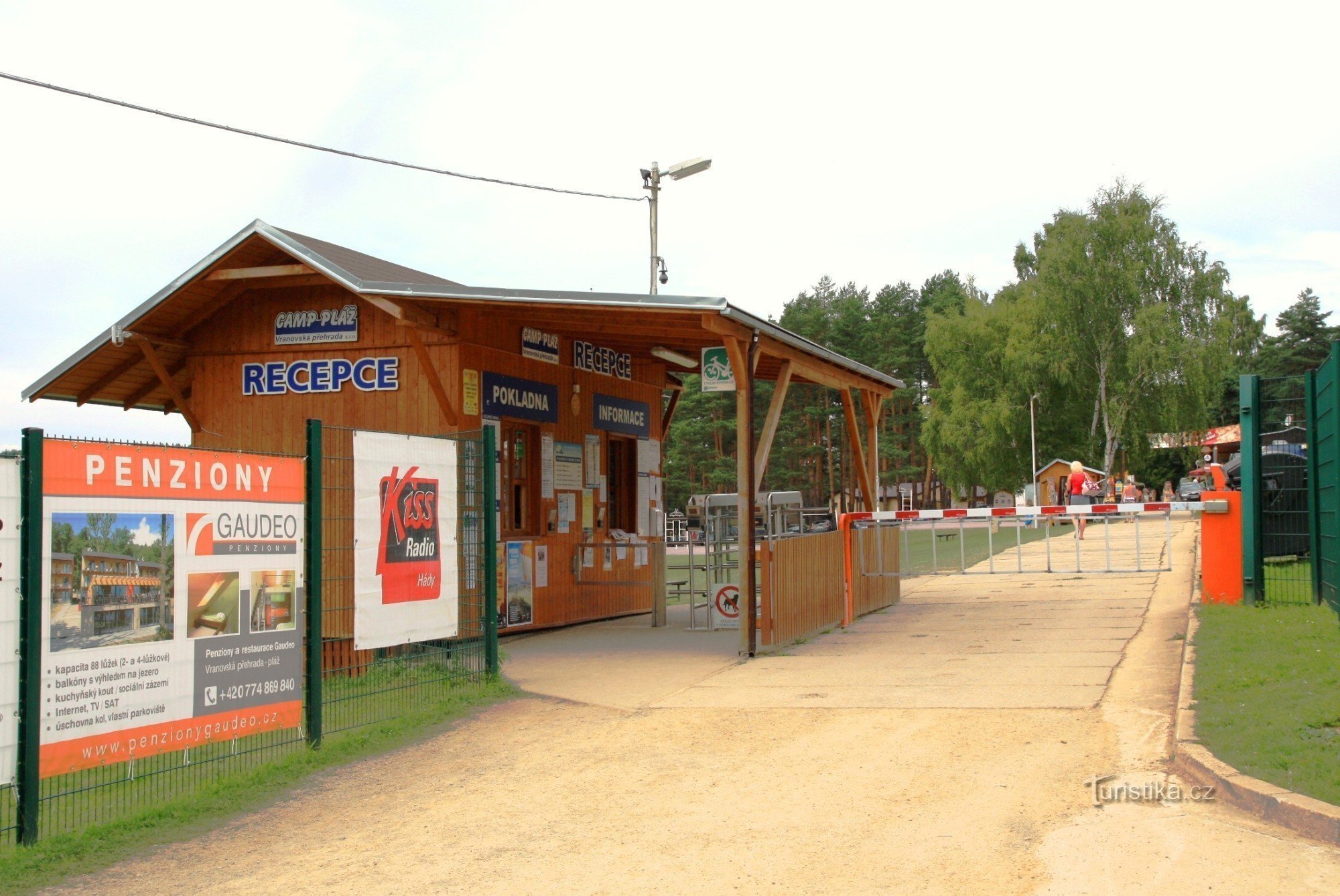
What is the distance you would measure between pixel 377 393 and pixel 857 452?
696cm

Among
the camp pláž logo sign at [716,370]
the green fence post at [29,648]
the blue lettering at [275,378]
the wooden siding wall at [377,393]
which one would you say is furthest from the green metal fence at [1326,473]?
the blue lettering at [275,378]

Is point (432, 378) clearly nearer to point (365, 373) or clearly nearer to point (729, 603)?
point (365, 373)

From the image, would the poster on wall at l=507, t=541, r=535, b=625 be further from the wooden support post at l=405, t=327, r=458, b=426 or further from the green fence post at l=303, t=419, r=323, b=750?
the green fence post at l=303, t=419, r=323, b=750

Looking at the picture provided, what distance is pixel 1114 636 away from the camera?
39.5 feet

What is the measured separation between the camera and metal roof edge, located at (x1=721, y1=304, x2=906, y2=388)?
11430 millimetres

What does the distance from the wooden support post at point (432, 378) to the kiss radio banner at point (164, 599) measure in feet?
16.1

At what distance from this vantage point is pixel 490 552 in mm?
10031

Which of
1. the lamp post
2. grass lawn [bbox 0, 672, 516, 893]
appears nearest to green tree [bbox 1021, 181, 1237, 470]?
the lamp post

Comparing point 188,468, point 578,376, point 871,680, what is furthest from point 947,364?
point 188,468

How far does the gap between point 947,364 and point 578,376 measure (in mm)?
44766

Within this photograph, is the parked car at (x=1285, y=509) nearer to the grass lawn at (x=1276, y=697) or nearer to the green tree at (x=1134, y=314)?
the grass lawn at (x=1276, y=697)

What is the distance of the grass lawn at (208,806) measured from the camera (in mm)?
5602

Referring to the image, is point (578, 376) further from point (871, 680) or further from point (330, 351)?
point (871, 680)

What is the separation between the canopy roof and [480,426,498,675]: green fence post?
2.17 meters
